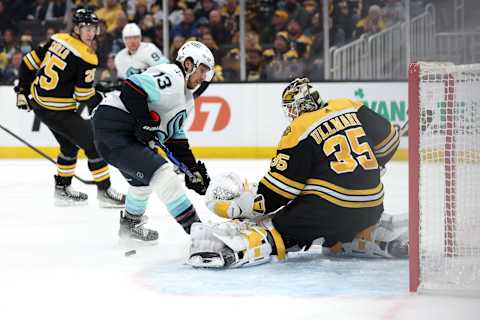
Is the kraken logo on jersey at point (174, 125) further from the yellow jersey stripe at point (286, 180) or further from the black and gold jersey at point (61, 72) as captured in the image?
the black and gold jersey at point (61, 72)

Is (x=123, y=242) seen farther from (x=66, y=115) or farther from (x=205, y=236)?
(x=66, y=115)

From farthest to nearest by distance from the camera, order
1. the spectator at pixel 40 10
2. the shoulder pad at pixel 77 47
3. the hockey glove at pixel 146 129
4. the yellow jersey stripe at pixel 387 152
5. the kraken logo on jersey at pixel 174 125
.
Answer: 1. the spectator at pixel 40 10
2. the shoulder pad at pixel 77 47
3. the kraken logo on jersey at pixel 174 125
4. the hockey glove at pixel 146 129
5. the yellow jersey stripe at pixel 387 152

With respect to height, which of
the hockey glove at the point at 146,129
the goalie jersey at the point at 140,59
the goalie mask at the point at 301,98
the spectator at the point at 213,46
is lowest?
the hockey glove at the point at 146,129

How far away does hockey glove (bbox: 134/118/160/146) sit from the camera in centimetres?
415

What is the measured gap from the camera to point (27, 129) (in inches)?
375

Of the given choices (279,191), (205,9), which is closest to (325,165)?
(279,191)

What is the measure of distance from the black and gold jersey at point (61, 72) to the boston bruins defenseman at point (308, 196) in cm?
242

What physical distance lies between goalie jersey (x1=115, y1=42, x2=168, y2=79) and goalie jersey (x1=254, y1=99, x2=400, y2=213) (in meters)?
4.53

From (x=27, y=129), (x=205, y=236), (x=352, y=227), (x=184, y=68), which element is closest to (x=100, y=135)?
(x=184, y=68)

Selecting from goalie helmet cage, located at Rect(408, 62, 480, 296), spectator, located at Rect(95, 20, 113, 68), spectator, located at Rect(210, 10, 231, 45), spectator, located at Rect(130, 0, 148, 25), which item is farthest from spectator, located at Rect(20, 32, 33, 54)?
goalie helmet cage, located at Rect(408, 62, 480, 296)

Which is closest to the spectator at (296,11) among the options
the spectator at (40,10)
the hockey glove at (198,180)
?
the spectator at (40,10)

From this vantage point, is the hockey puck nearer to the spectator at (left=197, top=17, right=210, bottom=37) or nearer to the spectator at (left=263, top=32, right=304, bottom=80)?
the spectator at (left=263, top=32, right=304, bottom=80)

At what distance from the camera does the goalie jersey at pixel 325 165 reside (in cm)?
375

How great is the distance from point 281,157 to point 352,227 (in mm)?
432
